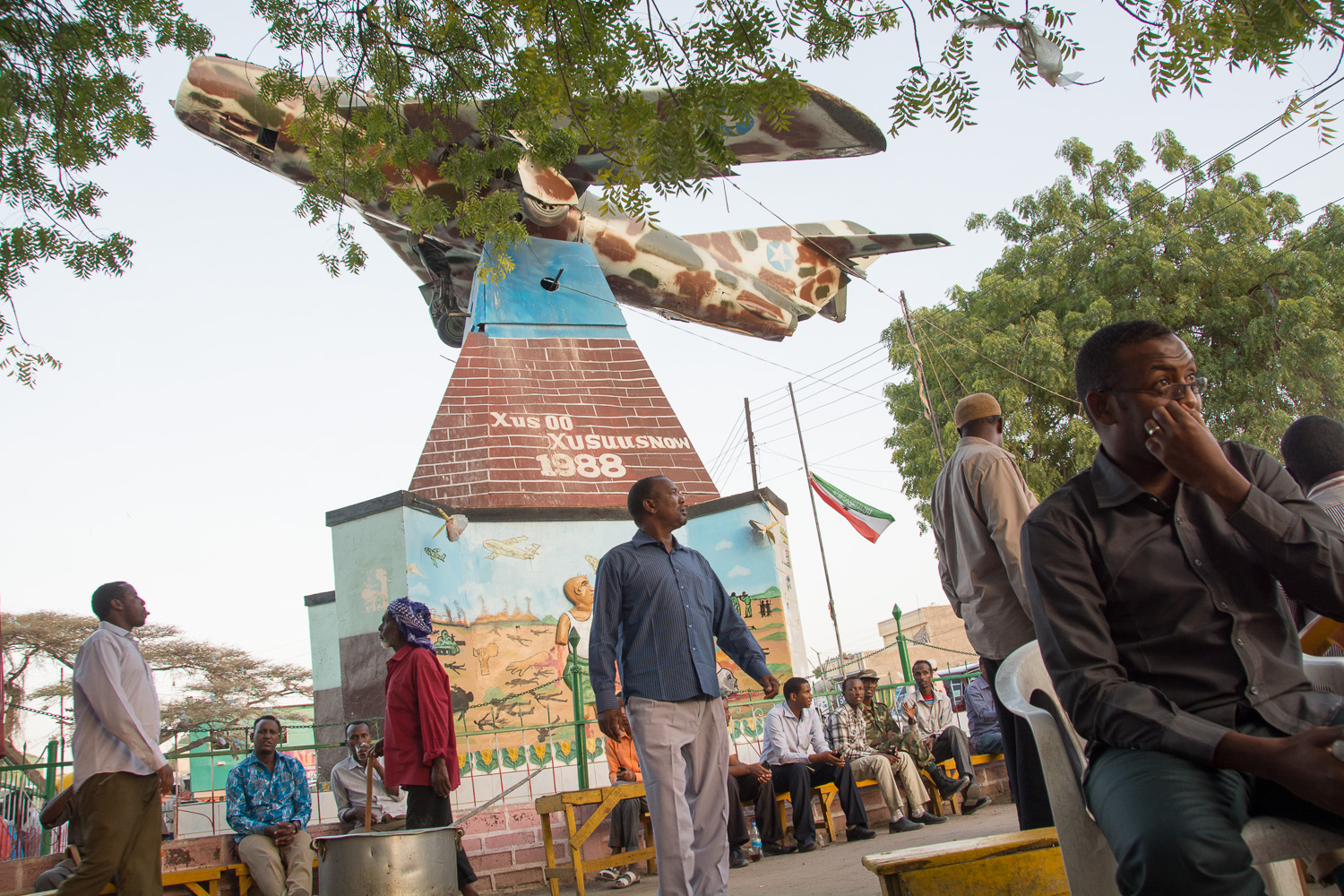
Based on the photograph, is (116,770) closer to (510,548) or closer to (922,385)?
(510,548)

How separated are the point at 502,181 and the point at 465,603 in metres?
5.21

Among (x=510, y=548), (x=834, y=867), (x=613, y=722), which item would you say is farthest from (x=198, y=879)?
(x=510, y=548)

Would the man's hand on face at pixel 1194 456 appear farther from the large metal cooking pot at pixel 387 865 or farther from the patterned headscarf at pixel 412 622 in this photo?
the patterned headscarf at pixel 412 622

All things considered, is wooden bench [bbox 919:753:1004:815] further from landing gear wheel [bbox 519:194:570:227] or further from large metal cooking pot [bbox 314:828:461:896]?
landing gear wheel [bbox 519:194:570:227]

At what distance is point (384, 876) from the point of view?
402cm

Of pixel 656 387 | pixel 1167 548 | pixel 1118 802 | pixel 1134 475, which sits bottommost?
pixel 1118 802

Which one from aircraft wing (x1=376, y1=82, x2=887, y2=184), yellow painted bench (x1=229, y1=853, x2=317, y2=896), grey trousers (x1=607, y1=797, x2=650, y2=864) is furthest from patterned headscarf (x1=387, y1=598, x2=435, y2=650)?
aircraft wing (x1=376, y1=82, x2=887, y2=184)

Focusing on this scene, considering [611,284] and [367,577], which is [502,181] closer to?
[611,284]

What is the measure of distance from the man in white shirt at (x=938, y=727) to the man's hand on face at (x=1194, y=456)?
21.6 ft

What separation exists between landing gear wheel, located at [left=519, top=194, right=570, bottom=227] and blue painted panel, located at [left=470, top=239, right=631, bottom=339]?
34 centimetres

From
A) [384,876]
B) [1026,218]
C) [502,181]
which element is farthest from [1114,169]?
[384,876]

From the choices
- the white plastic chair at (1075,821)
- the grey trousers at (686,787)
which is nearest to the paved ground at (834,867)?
the grey trousers at (686,787)

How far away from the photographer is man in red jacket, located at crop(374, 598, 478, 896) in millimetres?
4910

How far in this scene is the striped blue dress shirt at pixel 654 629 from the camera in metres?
4.05
